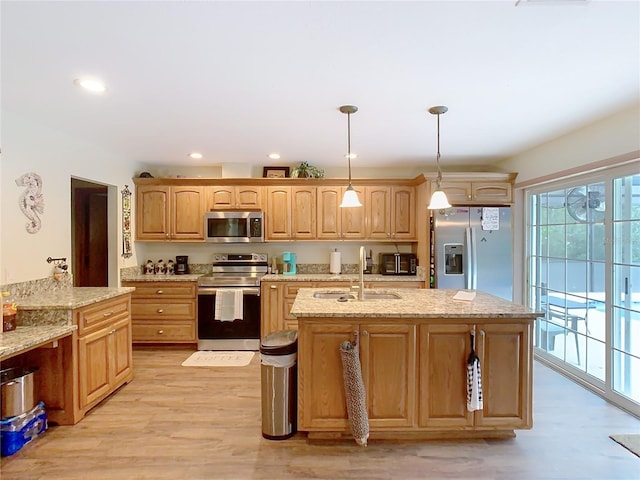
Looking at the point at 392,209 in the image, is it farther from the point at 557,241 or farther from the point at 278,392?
the point at 278,392

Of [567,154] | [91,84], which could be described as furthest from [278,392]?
[567,154]

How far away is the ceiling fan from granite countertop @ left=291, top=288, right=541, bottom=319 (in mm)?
1394

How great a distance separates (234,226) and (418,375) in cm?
306

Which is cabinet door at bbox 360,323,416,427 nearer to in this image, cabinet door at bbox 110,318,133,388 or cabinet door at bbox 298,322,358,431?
cabinet door at bbox 298,322,358,431

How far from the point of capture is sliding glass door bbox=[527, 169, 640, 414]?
9.58ft

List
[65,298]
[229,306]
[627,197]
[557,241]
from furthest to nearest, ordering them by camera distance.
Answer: [229,306] → [557,241] → [627,197] → [65,298]

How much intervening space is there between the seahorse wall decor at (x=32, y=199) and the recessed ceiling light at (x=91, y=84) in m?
1.09

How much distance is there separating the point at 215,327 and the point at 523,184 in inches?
157

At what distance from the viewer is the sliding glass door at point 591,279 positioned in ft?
9.58

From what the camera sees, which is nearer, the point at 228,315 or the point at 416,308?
the point at 416,308

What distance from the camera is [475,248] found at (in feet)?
13.9

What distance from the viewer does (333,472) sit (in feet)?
6.98

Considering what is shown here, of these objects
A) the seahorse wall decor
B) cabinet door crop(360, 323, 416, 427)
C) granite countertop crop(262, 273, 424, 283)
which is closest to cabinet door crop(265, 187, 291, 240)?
granite countertop crop(262, 273, 424, 283)

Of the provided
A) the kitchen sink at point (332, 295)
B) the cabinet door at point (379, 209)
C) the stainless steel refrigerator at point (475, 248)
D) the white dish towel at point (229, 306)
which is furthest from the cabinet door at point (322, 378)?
the cabinet door at point (379, 209)
